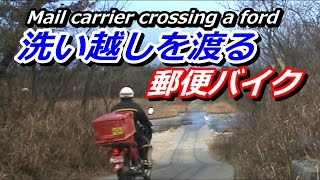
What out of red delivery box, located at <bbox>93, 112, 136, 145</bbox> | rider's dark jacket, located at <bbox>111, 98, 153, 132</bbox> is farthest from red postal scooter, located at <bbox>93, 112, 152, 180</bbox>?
rider's dark jacket, located at <bbox>111, 98, 153, 132</bbox>

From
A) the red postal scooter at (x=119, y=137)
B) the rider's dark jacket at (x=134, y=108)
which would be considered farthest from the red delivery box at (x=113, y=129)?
the rider's dark jacket at (x=134, y=108)

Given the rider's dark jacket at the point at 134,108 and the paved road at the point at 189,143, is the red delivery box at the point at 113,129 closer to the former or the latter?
the rider's dark jacket at the point at 134,108

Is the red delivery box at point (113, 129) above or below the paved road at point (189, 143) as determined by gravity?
above

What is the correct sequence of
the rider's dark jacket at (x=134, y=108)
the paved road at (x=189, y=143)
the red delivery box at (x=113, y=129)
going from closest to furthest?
the red delivery box at (x=113, y=129) → the rider's dark jacket at (x=134, y=108) → the paved road at (x=189, y=143)

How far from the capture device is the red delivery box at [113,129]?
26.6 feet

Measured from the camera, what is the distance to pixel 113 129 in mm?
8125

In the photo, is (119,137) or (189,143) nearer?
(119,137)

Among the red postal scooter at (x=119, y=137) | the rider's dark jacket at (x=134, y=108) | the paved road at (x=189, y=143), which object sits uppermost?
the rider's dark jacket at (x=134, y=108)

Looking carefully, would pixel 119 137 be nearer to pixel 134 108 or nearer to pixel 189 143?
pixel 134 108

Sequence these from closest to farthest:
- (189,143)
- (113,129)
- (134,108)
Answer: (113,129)
(134,108)
(189,143)

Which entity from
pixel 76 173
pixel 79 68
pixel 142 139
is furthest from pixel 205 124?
pixel 142 139

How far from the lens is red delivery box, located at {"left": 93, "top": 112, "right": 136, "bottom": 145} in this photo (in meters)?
8.11

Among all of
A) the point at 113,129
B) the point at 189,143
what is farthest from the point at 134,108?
the point at 189,143

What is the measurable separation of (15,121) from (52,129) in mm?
1200
